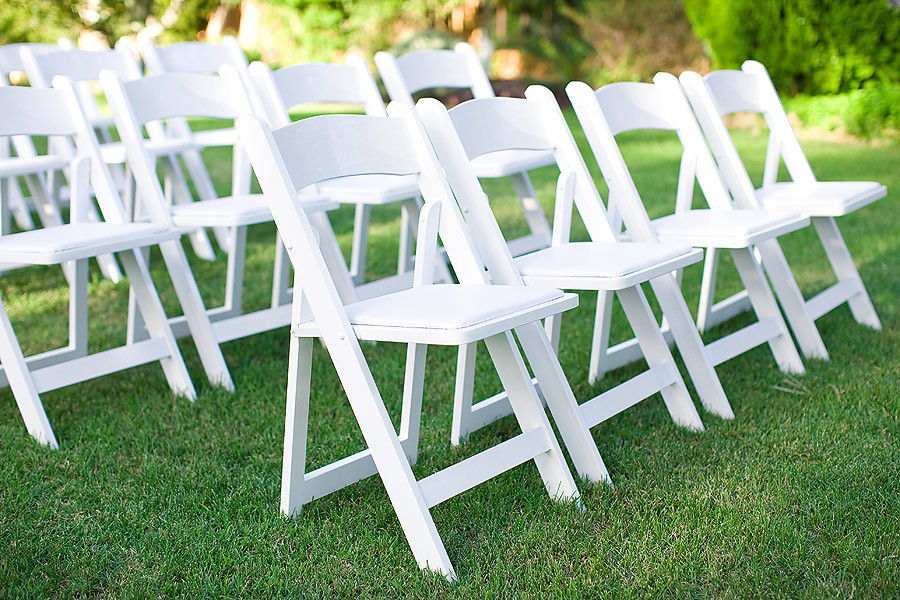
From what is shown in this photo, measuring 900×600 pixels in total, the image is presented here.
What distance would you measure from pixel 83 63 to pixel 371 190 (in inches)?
84.8

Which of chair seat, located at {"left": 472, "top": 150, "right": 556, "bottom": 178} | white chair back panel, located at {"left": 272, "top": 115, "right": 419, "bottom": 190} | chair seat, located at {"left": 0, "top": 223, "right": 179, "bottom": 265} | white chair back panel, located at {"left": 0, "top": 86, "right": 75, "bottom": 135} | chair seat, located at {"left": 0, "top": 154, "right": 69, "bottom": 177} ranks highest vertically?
white chair back panel, located at {"left": 272, "top": 115, "right": 419, "bottom": 190}

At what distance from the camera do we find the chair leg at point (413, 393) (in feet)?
9.09

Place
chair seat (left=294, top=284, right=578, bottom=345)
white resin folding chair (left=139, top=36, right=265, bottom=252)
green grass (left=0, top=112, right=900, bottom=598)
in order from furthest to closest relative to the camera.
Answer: white resin folding chair (left=139, top=36, right=265, bottom=252) < green grass (left=0, top=112, right=900, bottom=598) < chair seat (left=294, top=284, right=578, bottom=345)

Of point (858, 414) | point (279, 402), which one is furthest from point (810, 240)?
point (279, 402)

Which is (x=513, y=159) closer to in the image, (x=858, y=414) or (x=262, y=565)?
(x=858, y=414)

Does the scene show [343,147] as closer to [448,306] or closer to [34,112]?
[448,306]

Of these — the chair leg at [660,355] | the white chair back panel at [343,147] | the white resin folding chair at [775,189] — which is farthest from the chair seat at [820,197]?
the white chair back panel at [343,147]

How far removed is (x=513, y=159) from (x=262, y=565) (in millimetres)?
2493

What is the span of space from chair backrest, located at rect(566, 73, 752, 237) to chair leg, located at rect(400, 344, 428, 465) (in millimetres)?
969

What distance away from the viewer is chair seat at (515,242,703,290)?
269 centimetres

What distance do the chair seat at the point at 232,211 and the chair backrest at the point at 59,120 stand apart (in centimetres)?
22

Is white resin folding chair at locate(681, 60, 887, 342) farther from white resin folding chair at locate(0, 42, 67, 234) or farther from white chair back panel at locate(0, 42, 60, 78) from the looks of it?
white chair back panel at locate(0, 42, 60, 78)

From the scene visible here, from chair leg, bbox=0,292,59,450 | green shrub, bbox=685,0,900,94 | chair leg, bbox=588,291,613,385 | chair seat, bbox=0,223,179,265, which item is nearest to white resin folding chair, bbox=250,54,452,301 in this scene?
chair seat, bbox=0,223,179,265

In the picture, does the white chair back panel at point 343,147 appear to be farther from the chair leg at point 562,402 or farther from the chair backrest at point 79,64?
the chair backrest at point 79,64
